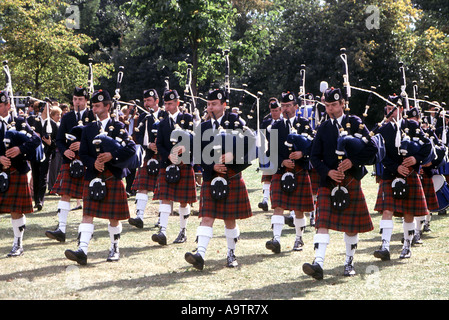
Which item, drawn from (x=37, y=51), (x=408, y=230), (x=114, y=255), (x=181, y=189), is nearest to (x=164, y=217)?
(x=181, y=189)

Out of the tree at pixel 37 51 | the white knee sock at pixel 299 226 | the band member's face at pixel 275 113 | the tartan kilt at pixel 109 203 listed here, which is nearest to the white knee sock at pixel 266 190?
the band member's face at pixel 275 113

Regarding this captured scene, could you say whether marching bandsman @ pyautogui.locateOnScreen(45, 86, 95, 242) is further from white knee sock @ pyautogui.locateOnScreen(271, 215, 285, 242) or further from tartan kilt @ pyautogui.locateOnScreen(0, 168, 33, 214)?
white knee sock @ pyautogui.locateOnScreen(271, 215, 285, 242)

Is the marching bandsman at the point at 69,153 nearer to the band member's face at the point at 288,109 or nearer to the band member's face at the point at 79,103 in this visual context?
the band member's face at the point at 79,103

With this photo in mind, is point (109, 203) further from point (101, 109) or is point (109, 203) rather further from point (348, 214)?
point (348, 214)

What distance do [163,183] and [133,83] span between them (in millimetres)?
26952

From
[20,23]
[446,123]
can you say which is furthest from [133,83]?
[446,123]

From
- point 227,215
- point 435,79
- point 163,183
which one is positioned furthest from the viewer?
point 435,79

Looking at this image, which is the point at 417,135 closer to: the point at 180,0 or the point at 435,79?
the point at 180,0

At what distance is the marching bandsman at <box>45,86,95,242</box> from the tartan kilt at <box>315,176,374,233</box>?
301 cm

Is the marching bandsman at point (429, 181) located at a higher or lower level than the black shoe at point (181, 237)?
higher

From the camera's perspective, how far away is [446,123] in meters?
11.1

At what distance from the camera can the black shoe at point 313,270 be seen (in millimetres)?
5477

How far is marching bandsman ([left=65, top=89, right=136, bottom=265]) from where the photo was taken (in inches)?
244

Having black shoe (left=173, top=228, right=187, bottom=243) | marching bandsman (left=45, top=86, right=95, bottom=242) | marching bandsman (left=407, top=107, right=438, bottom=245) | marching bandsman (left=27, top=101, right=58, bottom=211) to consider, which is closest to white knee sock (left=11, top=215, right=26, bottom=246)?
marching bandsman (left=45, top=86, right=95, bottom=242)
